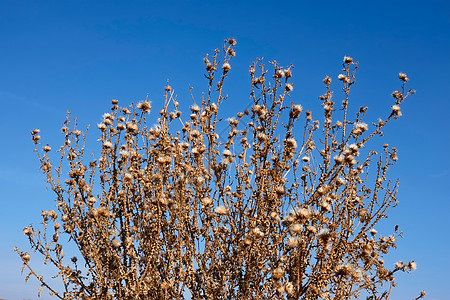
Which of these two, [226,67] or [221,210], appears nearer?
[221,210]

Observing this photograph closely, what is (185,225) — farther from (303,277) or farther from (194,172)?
(303,277)

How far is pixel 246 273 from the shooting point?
288 cm

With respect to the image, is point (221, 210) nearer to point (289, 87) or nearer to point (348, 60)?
point (289, 87)

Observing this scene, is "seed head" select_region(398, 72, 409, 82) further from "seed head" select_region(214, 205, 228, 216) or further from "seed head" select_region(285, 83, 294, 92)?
"seed head" select_region(214, 205, 228, 216)

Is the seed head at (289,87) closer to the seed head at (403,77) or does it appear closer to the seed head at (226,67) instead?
the seed head at (226,67)

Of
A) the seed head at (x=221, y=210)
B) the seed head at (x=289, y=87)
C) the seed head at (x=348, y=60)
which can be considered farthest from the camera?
the seed head at (x=348, y=60)

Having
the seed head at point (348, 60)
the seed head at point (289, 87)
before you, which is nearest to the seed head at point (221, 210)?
the seed head at point (289, 87)

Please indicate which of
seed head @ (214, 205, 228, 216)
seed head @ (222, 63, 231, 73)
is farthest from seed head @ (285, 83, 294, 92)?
A: seed head @ (214, 205, 228, 216)

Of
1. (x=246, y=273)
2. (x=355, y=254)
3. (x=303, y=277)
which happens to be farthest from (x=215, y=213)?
(x=355, y=254)

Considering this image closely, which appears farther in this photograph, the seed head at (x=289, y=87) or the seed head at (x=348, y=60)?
the seed head at (x=348, y=60)

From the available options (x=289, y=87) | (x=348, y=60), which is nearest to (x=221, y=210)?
(x=289, y=87)

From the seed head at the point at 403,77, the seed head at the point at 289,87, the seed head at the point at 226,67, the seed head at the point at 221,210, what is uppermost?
the seed head at the point at 403,77

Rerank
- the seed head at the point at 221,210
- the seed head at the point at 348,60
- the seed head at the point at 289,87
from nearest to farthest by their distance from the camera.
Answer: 1. the seed head at the point at 221,210
2. the seed head at the point at 289,87
3. the seed head at the point at 348,60

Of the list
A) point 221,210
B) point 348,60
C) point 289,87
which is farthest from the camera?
point 348,60
